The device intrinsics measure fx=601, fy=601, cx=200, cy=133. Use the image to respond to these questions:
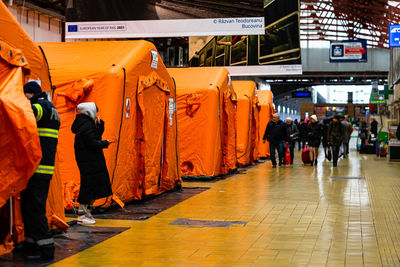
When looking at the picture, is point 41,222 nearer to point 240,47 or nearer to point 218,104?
point 218,104

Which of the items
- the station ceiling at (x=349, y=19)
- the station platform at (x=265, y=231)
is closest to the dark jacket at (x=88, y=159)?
the station platform at (x=265, y=231)

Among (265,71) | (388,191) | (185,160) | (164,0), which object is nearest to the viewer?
(388,191)

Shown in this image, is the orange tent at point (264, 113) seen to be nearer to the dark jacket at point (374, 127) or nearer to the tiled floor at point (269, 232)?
the dark jacket at point (374, 127)

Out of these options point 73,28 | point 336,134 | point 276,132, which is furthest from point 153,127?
point 336,134

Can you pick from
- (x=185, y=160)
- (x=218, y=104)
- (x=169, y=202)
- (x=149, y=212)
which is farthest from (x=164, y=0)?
(x=149, y=212)

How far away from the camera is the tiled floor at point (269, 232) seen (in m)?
6.29

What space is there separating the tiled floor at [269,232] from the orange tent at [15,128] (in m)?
0.76

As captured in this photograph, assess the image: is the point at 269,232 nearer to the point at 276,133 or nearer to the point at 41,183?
the point at 41,183

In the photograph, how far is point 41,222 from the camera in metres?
6.05

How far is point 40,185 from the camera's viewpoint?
241 inches

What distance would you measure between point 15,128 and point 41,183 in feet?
2.34

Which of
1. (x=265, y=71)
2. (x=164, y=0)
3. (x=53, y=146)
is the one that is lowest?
(x=53, y=146)

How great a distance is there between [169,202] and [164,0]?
209 inches

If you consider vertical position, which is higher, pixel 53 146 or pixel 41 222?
pixel 53 146
